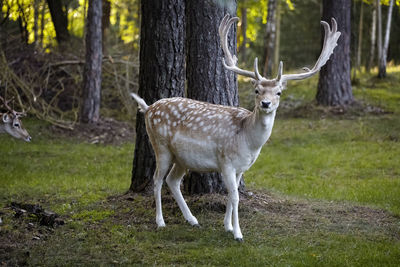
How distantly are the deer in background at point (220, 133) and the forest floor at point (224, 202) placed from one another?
489mm

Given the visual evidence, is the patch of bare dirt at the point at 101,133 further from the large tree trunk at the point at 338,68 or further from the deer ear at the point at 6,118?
the large tree trunk at the point at 338,68

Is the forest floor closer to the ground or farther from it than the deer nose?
closer to the ground

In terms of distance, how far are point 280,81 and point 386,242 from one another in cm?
198

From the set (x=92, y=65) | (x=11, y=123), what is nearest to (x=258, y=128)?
(x=11, y=123)

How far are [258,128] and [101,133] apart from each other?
8329mm

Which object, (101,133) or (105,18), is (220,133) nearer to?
(101,133)

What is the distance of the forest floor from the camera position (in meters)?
5.52

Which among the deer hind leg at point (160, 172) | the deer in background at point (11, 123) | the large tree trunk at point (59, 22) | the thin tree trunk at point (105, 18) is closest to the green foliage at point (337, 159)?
the deer hind leg at point (160, 172)

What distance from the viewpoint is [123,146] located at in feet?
42.4

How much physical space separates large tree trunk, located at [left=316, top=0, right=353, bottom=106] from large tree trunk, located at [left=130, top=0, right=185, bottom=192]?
7.91 metres

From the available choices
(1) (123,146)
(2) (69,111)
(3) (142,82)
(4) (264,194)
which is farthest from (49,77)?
(4) (264,194)

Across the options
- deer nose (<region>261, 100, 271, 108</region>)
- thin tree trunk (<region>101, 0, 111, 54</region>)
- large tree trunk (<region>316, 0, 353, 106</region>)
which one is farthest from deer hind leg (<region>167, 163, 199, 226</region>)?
thin tree trunk (<region>101, 0, 111, 54</region>)

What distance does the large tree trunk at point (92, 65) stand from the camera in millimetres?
13492

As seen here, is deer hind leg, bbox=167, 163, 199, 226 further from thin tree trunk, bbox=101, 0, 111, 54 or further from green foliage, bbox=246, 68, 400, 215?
thin tree trunk, bbox=101, 0, 111, 54
